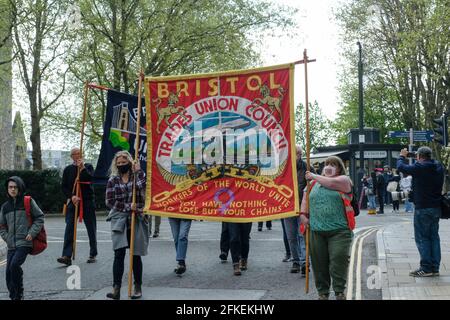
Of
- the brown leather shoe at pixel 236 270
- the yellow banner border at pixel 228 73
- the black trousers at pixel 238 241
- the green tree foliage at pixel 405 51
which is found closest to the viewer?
the yellow banner border at pixel 228 73

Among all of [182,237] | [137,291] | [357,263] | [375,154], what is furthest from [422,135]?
[375,154]

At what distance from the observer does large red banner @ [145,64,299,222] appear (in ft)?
26.4

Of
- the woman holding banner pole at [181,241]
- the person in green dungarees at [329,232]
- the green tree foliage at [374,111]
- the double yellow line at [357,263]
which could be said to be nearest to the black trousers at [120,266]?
the woman holding banner pole at [181,241]

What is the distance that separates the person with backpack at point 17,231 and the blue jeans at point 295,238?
3.51m

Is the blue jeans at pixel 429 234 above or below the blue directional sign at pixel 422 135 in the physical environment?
below

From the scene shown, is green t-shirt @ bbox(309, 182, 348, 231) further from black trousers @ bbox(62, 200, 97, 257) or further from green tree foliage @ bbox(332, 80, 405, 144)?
A: green tree foliage @ bbox(332, 80, 405, 144)

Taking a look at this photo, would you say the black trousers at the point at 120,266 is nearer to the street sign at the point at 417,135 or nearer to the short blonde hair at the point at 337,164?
the short blonde hair at the point at 337,164

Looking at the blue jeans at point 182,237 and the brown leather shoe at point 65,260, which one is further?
the brown leather shoe at point 65,260

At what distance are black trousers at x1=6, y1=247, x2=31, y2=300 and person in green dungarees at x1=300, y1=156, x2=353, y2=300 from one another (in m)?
3.22

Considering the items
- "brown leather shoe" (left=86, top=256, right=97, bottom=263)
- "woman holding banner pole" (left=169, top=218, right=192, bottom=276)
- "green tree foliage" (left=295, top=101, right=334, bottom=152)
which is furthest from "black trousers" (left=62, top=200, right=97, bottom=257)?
"green tree foliage" (left=295, top=101, right=334, bottom=152)

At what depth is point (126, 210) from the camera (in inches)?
304

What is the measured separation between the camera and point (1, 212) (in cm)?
774

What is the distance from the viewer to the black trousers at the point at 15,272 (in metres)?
7.43

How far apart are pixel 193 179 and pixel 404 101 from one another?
3168cm
